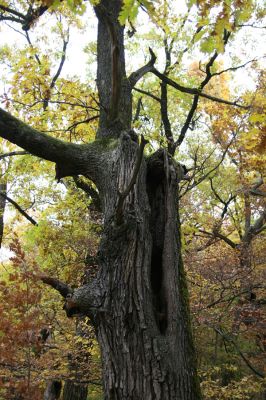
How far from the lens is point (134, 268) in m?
2.88

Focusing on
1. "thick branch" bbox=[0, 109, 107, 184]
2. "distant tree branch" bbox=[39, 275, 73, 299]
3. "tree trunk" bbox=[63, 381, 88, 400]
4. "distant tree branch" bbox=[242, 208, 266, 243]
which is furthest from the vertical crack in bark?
"distant tree branch" bbox=[242, 208, 266, 243]

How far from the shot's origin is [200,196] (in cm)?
1374

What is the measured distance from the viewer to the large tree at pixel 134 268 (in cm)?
257

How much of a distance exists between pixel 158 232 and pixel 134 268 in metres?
0.53

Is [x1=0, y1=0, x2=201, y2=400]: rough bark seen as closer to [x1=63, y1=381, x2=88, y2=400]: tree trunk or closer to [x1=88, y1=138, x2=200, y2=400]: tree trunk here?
[x1=88, y1=138, x2=200, y2=400]: tree trunk

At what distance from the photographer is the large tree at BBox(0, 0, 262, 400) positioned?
2.57 m

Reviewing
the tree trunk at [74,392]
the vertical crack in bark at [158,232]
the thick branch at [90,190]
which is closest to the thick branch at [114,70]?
the vertical crack in bark at [158,232]

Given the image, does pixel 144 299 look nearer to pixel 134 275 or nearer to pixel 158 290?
pixel 134 275

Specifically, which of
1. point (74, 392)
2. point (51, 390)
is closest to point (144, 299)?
point (74, 392)

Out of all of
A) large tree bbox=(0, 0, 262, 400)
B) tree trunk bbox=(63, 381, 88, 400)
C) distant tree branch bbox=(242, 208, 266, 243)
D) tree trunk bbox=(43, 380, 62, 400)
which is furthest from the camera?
distant tree branch bbox=(242, 208, 266, 243)

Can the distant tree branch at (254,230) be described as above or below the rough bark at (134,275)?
above

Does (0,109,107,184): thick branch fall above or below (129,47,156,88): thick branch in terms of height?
below

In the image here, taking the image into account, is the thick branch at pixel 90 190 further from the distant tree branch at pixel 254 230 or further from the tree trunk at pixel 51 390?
the distant tree branch at pixel 254 230

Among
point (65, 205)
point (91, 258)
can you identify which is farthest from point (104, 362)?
point (65, 205)
